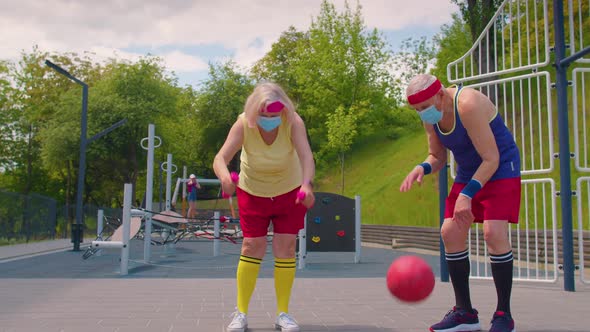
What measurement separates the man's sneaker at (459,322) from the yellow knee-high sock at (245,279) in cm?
128

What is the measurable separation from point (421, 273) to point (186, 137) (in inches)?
1962

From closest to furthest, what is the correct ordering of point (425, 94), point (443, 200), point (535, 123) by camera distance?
1. point (425, 94)
2. point (443, 200)
3. point (535, 123)

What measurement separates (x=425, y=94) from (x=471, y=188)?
0.67 meters

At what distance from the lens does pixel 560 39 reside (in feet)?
23.1

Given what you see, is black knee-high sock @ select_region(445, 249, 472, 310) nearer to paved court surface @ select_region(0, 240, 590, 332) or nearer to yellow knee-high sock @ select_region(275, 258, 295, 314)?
paved court surface @ select_region(0, 240, 590, 332)

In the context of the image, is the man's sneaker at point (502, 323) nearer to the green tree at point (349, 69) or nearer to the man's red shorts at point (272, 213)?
the man's red shorts at point (272, 213)

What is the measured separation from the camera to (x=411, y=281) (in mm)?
3879

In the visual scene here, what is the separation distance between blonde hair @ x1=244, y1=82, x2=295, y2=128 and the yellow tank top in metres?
0.10

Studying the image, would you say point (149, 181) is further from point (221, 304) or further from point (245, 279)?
point (245, 279)

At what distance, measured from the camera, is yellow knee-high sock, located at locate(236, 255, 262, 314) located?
4316 millimetres

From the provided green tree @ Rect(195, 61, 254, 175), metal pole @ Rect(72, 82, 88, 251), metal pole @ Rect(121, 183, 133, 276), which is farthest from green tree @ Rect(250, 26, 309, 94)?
metal pole @ Rect(121, 183, 133, 276)

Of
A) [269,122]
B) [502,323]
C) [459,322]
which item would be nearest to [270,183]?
[269,122]

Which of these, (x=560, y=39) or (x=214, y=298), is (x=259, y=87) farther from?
(x=560, y=39)

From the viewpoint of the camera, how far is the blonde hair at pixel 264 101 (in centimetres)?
419
